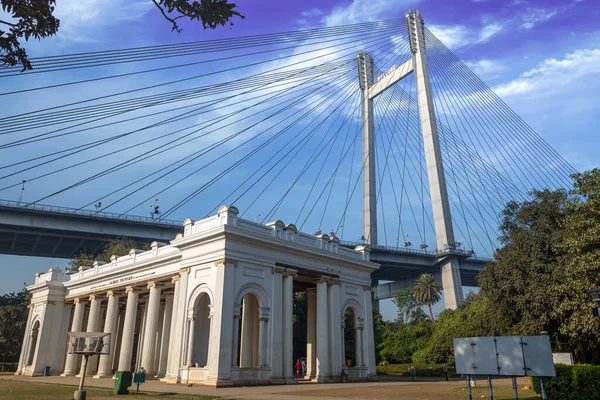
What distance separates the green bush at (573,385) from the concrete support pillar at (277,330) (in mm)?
16746

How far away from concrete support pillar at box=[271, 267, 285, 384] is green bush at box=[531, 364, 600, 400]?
16.7m

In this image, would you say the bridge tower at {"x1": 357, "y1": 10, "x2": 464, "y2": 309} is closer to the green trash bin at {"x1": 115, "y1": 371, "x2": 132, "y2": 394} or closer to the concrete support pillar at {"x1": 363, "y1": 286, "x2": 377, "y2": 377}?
the concrete support pillar at {"x1": 363, "y1": 286, "x2": 377, "y2": 377}

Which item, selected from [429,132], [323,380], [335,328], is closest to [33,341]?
[323,380]

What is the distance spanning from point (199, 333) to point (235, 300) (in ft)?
16.3

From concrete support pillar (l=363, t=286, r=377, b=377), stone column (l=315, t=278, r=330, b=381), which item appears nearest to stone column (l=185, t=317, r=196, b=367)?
stone column (l=315, t=278, r=330, b=381)

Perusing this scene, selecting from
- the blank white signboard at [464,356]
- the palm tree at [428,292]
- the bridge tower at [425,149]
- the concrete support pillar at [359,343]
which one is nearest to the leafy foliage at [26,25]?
the blank white signboard at [464,356]

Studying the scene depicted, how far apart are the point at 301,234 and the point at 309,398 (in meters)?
15.8

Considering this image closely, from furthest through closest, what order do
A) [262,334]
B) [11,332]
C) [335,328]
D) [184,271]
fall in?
[11,332] → [335,328] → [184,271] → [262,334]

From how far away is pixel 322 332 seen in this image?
34.2 metres

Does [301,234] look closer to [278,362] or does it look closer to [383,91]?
[278,362]

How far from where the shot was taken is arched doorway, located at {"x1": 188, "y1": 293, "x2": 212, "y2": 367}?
29.2 metres

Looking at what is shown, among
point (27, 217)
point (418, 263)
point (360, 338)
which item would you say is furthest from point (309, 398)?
point (418, 263)

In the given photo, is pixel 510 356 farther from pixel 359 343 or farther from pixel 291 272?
pixel 359 343

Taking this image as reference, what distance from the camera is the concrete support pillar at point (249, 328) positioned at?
31.3m
